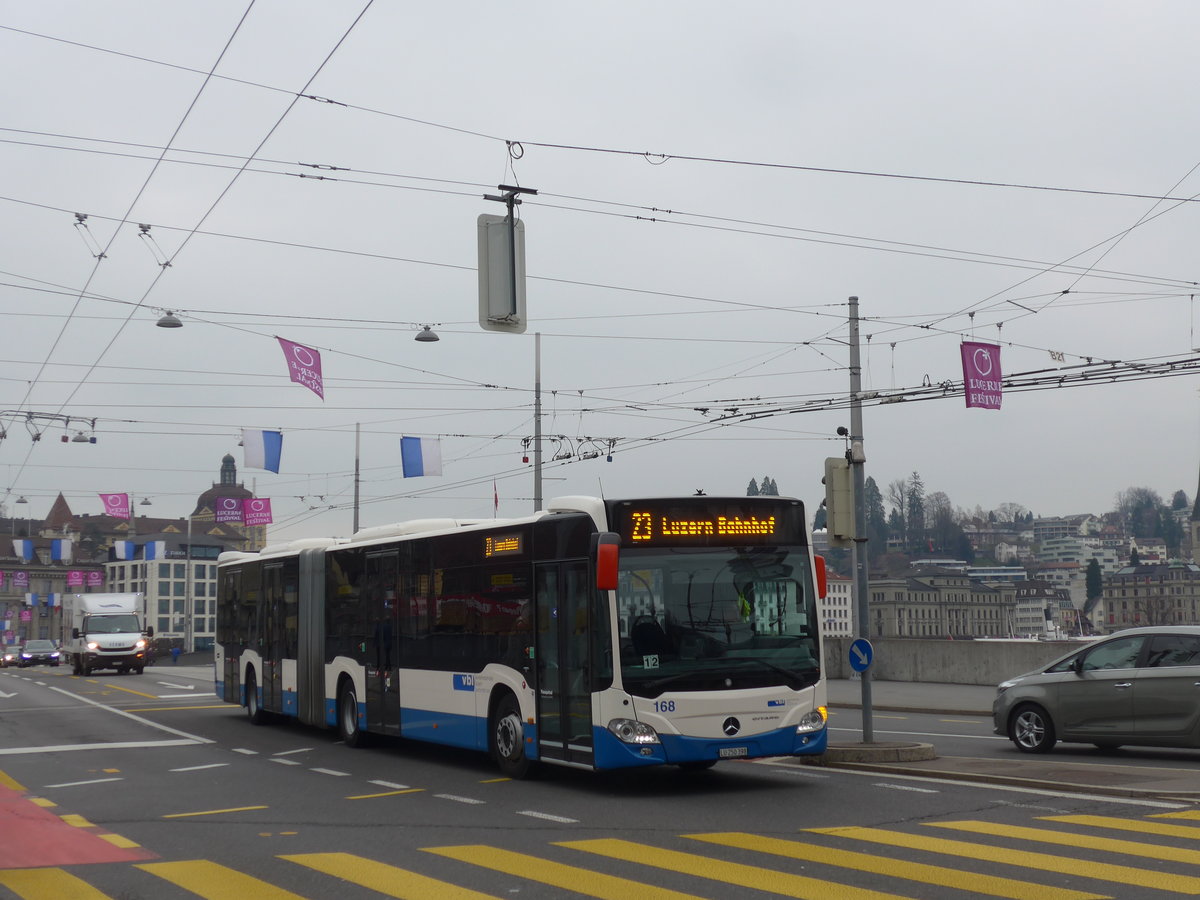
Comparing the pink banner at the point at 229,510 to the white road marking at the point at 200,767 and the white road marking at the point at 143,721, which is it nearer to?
the white road marking at the point at 143,721

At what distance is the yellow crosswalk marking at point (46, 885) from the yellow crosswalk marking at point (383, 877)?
4.82 feet

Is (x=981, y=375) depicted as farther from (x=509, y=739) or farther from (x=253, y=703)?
(x=253, y=703)

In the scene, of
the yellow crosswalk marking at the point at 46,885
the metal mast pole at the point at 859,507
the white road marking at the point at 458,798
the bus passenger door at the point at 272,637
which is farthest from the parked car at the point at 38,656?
the yellow crosswalk marking at the point at 46,885

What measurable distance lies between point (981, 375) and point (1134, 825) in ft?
47.0

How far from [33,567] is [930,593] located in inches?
5719

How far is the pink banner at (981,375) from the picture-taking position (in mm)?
24016

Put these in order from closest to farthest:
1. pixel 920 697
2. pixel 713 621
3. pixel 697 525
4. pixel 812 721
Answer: pixel 713 621
pixel 812 721
pixel 697 525
pixel 920 697

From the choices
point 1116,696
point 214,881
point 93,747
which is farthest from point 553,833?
point 93,747

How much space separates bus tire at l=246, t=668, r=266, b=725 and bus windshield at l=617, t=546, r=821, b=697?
12919mm

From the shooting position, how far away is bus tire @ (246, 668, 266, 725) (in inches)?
965

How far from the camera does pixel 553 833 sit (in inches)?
436

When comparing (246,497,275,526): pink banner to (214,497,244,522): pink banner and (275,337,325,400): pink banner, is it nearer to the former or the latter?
(214,497,244,522): pink banner

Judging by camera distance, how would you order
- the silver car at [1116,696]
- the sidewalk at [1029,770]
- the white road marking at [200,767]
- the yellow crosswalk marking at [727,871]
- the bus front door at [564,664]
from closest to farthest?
the yellow crosswalk marking at [727,871]
the sidewalk at [1029,770]
the bus front door at [564,664]
the silver car at [1116,696]
the white road marking at [200,767]

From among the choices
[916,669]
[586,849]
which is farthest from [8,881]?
[916,669]
